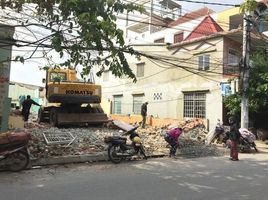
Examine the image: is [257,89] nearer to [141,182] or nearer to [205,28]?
[205,28]

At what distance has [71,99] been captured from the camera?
18516 millimetres

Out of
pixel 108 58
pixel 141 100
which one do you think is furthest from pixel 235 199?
pixel 141 100

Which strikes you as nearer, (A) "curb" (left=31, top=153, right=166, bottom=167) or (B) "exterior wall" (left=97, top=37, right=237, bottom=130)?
(A) "curb" (left=31, top=153, right=166, bottom=167)

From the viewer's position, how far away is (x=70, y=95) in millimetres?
18562

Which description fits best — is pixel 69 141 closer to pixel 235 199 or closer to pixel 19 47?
pixel 19 47

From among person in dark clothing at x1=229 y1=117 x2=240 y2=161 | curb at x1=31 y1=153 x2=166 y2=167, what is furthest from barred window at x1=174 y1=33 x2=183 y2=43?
curb at x1=31 y1=153 x2=166 y2=167

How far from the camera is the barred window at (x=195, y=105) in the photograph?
25073 millimetres

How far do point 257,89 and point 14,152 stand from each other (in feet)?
47.5

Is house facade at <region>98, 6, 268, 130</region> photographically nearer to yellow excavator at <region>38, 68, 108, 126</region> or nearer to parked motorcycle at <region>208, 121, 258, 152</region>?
parked motorcycle at <region>208, 121, 258, 152</region>

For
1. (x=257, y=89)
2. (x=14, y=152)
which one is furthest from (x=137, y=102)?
(x=14, y=152)

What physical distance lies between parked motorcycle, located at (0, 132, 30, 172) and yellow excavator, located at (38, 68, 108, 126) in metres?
7.43

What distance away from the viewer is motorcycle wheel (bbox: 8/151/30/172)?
411 inches

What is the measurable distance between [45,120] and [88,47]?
41.3ft

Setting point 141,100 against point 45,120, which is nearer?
point 45,120
